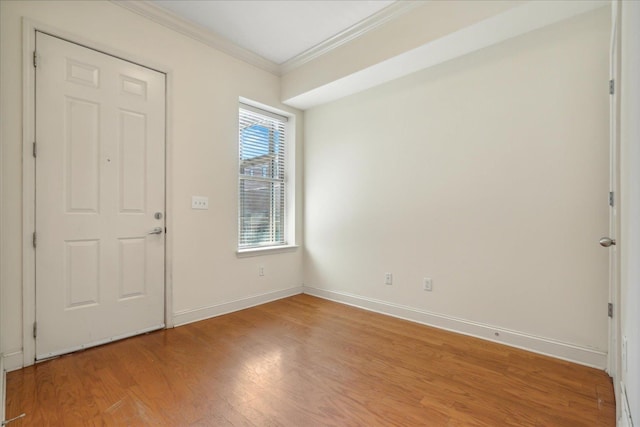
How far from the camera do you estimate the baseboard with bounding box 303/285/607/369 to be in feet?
6.91

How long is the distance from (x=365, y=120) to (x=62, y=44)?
8.80 ft

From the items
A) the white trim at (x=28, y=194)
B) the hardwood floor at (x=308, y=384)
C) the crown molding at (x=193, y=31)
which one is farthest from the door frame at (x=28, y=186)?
the crown molding at (x=193, y=31)

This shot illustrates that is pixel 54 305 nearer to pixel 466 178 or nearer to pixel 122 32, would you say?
pixel 122 32

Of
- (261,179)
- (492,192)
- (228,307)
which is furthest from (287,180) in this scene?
(492,192)

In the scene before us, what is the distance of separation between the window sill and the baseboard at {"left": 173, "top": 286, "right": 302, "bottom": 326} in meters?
0.49

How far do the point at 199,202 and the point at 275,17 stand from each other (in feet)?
6.15

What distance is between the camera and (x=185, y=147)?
2.89 m

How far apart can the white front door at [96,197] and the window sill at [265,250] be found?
84 cm

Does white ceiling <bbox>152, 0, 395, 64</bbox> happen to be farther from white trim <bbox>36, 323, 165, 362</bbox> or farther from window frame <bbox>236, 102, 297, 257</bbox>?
white trim <bbox>36, 323, 165, 362</bbox>

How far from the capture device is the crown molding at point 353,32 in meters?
2.56

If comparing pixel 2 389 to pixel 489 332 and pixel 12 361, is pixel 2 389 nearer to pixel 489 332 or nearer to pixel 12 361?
pixel 12 361

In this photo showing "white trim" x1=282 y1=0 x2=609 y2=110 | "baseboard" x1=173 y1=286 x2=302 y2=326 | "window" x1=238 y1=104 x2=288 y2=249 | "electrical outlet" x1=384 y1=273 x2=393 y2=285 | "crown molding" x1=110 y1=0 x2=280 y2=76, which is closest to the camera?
"white trim" x1=282 y1=0 x2=609 y2=110

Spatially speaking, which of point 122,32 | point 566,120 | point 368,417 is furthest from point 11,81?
point 566,120

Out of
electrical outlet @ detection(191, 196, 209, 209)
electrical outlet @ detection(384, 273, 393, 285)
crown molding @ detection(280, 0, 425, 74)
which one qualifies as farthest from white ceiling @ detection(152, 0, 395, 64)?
electrical outlet @ detection(384, 273, 393, 285)
